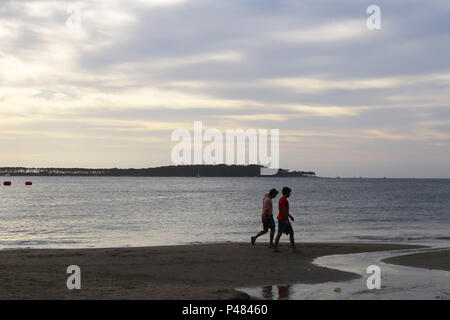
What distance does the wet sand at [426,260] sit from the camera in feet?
50.5

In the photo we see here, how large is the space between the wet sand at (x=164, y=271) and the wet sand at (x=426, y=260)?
7.74ft

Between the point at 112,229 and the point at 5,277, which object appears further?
the point at 112,229

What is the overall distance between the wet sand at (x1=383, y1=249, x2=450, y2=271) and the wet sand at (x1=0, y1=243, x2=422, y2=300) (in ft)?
7.74

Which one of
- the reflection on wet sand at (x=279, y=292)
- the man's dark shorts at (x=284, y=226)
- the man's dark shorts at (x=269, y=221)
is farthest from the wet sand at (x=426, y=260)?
the reflection on wet sand at (x=279, y=292)

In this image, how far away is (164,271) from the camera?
1420cm

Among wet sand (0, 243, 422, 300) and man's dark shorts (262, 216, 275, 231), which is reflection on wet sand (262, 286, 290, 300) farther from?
man's dark shorts (262, 216, 275, 231)

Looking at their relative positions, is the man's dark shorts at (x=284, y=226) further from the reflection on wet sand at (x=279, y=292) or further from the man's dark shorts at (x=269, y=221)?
the reflection on wet sand at (x=279, y=292)

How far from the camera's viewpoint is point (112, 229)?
31953mm

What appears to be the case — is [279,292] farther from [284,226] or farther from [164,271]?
[284,226]

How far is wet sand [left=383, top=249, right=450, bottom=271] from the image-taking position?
50.5ft

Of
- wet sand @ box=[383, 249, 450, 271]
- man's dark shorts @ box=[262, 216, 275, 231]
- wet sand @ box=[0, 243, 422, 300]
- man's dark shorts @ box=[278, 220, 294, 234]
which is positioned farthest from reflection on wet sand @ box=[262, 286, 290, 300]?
man's dark shorts @ box=[262, 216, 275, 231]
